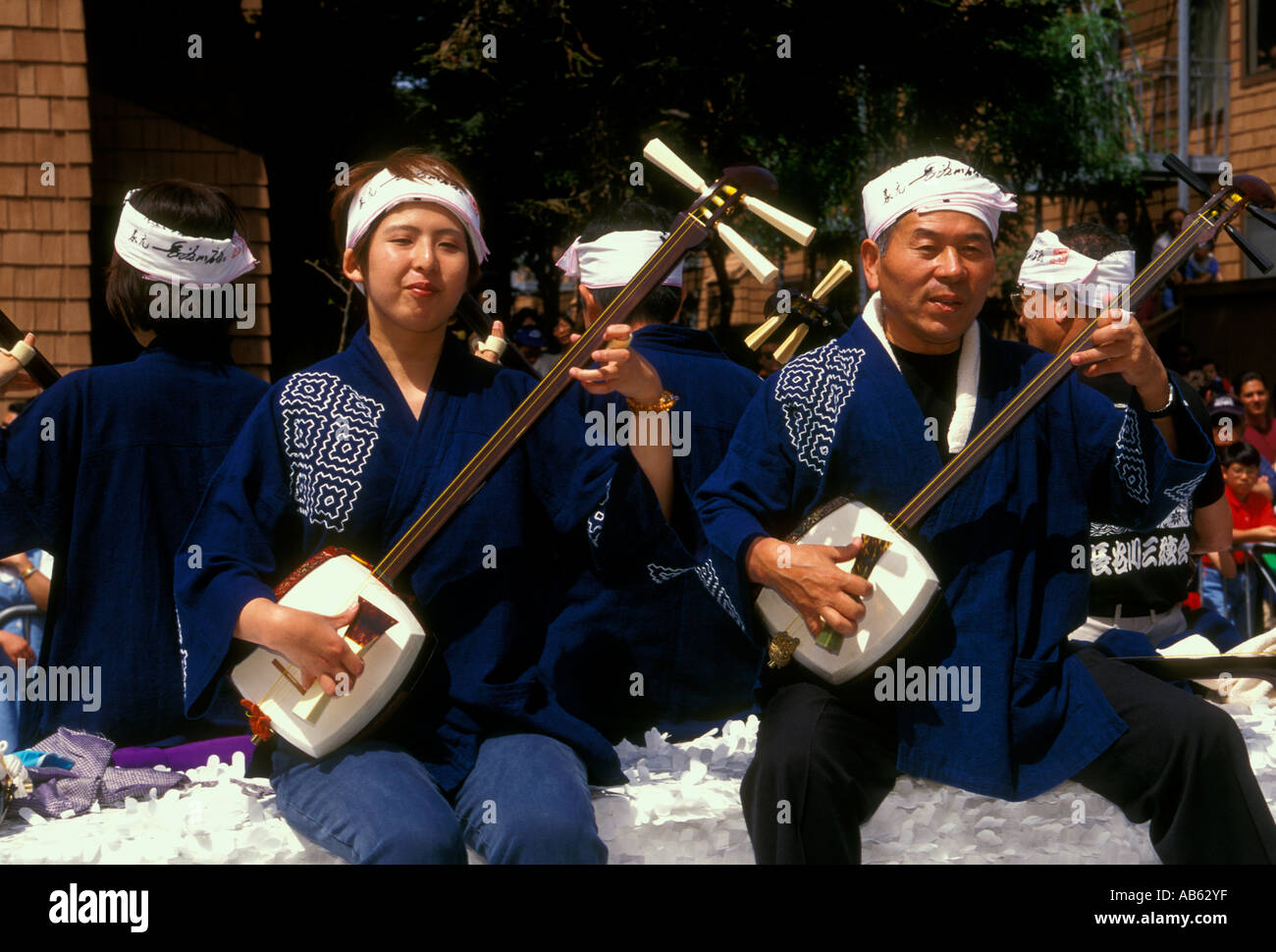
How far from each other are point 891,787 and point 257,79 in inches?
315

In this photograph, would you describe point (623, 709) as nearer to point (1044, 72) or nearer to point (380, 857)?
point (380, 857)

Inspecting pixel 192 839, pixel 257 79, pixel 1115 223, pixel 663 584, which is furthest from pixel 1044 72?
pixel 192 839

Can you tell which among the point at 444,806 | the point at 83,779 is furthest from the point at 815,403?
the point at 83,779

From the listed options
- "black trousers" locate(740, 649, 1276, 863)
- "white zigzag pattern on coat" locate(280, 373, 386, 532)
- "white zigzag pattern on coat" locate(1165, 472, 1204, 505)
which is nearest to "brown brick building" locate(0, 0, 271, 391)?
"white zigzag pattern on coat" locate(280, 373, 386, 532)

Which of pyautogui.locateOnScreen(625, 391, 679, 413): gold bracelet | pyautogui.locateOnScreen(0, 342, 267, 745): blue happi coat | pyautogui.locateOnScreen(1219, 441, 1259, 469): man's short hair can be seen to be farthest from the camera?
pyautogui.locateOnScreen(1219, 441, 1259, 469): man's short hair

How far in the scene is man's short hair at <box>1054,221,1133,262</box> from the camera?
13.3 feet

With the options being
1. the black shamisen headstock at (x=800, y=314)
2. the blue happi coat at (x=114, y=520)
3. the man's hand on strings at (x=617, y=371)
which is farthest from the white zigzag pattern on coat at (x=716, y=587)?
the blue happi coat at (x=114, y=520)

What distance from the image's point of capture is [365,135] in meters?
13.6

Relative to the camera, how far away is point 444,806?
8.11ft

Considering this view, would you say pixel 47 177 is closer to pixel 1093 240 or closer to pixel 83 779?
pixel 83 779

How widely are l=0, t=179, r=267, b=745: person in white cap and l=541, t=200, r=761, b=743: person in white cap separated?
0.80 meters

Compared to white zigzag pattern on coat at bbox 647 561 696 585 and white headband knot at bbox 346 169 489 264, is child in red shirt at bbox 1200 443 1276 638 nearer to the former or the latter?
white zigzag pattern on coat at bbox 647 561 696 585

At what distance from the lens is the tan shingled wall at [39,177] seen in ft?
21.7

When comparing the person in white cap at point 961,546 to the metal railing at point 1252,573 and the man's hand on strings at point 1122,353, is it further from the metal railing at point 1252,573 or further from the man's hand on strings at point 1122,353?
the metal railing at point 1252,573
